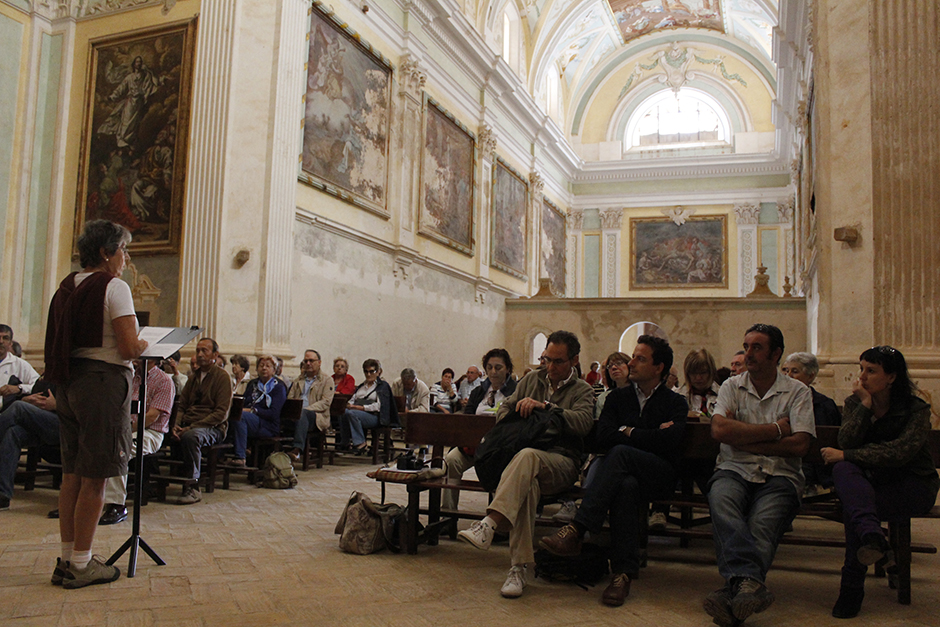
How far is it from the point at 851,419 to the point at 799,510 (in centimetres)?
56

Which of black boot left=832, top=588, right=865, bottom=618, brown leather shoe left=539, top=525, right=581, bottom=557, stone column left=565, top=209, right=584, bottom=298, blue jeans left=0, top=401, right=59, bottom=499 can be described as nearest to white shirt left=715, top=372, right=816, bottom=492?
black boot left=832, top=588, right=865, bottom=618

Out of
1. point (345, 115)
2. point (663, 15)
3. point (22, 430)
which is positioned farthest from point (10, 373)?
point (663, 15)

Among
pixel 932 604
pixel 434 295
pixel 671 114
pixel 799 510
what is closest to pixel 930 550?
pixel 932 604

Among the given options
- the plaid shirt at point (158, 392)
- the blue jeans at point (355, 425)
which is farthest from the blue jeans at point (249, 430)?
the blue jeans at point (355, 425)

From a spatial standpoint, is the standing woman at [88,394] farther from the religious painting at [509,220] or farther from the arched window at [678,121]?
the arched window at [678,121]

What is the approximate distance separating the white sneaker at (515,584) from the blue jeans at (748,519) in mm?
982

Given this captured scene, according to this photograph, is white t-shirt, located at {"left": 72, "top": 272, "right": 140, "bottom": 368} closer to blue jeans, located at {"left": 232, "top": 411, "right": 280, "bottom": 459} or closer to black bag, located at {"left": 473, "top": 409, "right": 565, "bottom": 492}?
black bag, located at {"left": 473, "top": 409, "right": 565, "bottom": 492}

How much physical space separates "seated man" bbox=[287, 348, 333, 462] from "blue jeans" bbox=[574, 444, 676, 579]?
4.84 metres

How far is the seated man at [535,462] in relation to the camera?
12.6 ft

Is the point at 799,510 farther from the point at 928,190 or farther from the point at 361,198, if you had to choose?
the point at 361,198

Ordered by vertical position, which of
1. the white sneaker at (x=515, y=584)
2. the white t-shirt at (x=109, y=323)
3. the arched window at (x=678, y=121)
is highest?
the arched window at (x=678, y=121)

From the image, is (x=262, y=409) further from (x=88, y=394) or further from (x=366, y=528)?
(x=88, y=394)

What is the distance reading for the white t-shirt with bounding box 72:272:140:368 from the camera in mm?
3678

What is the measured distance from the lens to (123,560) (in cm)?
418
